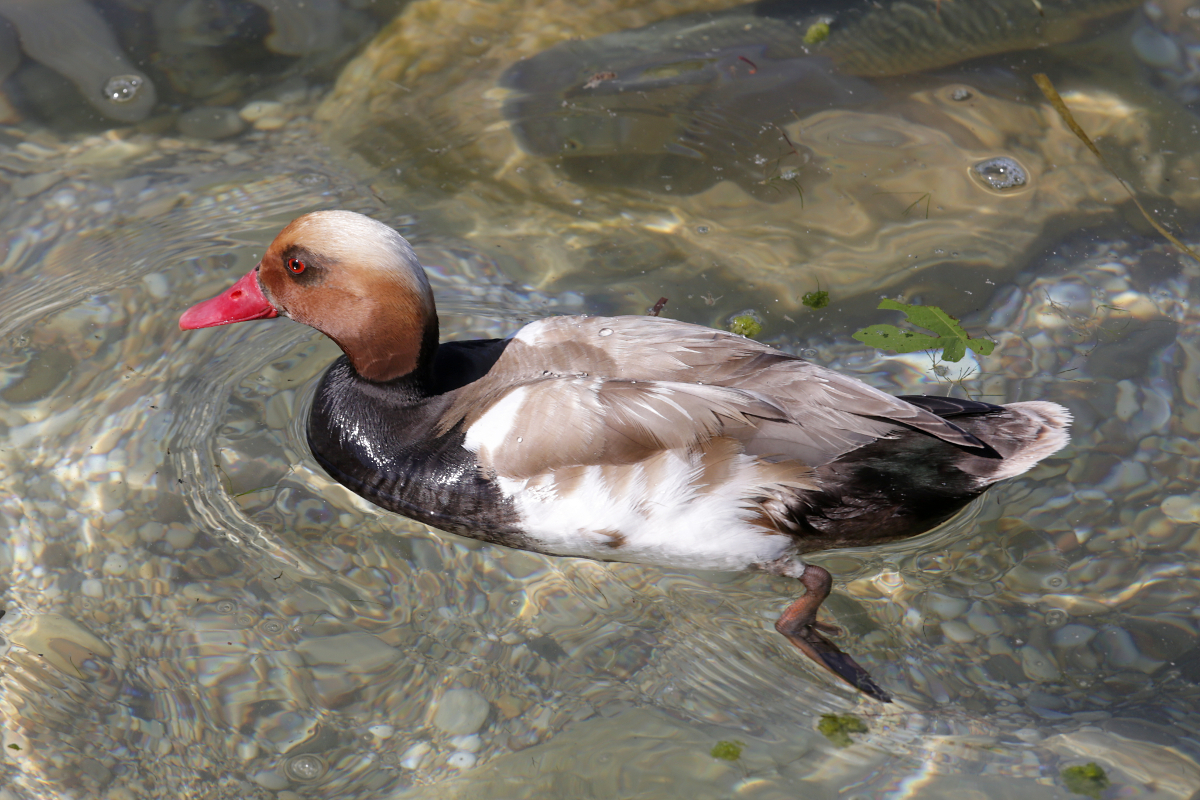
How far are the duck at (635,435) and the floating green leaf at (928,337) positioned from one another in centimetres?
40

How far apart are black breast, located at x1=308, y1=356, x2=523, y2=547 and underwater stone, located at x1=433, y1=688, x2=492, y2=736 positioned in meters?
0.57

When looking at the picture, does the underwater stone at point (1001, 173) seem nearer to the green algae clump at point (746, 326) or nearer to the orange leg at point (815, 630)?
the green algae clump at point (746, 326)

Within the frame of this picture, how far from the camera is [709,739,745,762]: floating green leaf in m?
3.18

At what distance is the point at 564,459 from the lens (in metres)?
3.34

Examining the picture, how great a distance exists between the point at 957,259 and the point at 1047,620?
1.85m

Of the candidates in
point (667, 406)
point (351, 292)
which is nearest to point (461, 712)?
point (667, 406)

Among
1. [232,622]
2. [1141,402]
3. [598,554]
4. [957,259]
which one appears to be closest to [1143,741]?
[1141,402]

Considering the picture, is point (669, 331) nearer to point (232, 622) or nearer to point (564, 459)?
point (564, 459)

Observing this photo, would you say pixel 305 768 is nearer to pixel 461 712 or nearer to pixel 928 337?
pixel 461 712

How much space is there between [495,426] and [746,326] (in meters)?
1.44

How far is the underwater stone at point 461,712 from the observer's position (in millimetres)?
3324

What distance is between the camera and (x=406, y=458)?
3648 mm

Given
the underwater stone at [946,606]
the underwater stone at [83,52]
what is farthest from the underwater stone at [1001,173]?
the underwater stone at [83,52]

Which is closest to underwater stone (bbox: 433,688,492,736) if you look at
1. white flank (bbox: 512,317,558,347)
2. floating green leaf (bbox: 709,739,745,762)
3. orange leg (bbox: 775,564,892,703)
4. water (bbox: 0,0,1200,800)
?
water (bbox: 0,0,1200,800)
